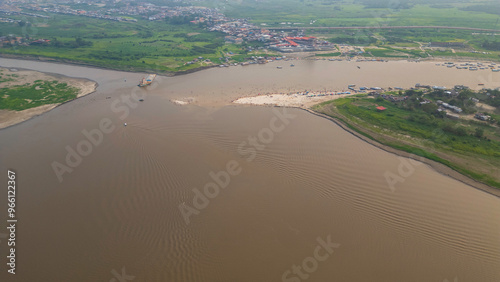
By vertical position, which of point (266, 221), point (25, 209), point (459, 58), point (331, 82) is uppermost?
point (459, 58)

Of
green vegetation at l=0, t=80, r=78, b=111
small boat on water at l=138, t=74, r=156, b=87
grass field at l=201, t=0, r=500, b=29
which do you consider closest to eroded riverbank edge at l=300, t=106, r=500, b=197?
small boat on water at l=138, t=74, r=156, b=87

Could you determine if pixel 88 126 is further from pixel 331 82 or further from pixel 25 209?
pixel 331 82

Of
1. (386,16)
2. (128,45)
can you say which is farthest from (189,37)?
(386,16)

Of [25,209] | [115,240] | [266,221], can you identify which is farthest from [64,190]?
[266,221]

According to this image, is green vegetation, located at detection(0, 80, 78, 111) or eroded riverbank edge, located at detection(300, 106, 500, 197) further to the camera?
green vegetation, located at detection(0, 80, 78, 111)

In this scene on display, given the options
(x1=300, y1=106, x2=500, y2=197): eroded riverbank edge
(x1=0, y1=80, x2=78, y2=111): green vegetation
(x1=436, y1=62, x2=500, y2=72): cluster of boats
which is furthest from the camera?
(x1=436, y1=62, x2=500, y2=72): cluster of boats

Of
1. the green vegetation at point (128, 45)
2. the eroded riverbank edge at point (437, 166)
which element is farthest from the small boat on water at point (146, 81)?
the eroded riverbank edge at point (437, 166)

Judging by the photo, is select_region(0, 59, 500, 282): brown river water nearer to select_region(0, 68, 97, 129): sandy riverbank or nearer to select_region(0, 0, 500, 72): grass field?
select_region(0, 68, 97, 129): sandy riverbank

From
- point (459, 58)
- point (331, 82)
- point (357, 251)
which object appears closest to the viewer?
point (357, 251)
